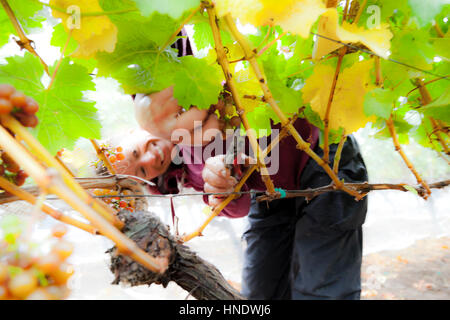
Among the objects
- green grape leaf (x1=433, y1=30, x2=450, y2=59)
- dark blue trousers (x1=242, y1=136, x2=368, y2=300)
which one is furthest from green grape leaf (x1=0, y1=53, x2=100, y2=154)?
dark blue trousers (x1=242, y1=136, x2=368, y2=300)

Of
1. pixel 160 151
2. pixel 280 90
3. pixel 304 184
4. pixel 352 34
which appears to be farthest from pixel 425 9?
pixel 304 184

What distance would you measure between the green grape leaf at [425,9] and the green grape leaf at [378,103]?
0.06 meters

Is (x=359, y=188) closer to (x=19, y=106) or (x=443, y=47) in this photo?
(x=443, y=47)

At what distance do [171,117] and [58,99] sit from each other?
163mm

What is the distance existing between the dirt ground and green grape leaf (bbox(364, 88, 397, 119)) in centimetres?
233

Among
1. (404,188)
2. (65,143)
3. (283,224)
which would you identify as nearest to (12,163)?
(65,143)

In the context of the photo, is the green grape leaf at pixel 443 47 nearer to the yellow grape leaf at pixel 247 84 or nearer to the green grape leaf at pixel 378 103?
the green grape leaf at pixel 378 103

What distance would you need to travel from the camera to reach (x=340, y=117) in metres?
0.32

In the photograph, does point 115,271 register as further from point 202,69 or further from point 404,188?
point 404,188

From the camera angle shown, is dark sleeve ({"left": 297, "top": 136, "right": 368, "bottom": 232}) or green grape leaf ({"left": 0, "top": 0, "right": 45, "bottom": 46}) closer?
green grape leaf ({"left": 0, "top": 0, "right": 45, "bottom": 46})

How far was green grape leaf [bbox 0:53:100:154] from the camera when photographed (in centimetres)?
26

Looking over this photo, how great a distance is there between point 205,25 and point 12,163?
229 mm

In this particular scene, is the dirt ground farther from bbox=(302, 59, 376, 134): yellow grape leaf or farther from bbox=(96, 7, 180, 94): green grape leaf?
bbox=(96, 7, 180, 94): green grape leaf

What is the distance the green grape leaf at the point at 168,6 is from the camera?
19cm
